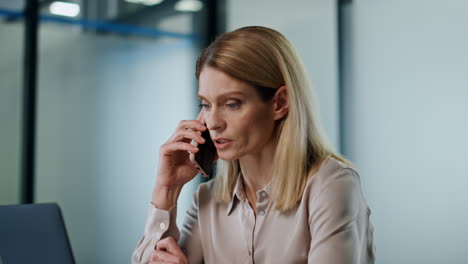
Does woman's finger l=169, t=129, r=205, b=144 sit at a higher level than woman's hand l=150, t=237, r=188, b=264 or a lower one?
higher

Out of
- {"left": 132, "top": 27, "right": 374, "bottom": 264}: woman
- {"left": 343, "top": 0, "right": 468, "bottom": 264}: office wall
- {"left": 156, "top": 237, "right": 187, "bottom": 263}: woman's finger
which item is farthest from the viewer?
{"left": 343, "top": 0, "right": 468, "bottom": 264}: office wall

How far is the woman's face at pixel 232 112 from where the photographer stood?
4.06 feet

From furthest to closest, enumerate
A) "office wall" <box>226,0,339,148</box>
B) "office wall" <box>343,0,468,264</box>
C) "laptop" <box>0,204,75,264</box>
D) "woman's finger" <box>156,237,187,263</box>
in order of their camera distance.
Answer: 1. "office wall" <box>226,0,339,148</box>
2. "office wall" <box>343,0,468,264</box>
3. "woman's finger" <box>156,237,187,263</box>
4. "laptop" <box>0,204,75,264</box>

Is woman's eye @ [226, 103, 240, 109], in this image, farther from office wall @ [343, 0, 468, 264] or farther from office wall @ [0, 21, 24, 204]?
office wall @ [0, 21, 24, 204]

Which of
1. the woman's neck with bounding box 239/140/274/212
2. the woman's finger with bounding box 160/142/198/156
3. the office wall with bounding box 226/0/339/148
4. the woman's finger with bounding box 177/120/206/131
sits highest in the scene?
the office wall with bounding box 226/0/339/148

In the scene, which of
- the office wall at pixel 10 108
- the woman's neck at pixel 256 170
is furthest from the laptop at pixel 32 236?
the office wall at pixel 10 108

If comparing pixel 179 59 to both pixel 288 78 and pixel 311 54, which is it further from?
pixel 288 78

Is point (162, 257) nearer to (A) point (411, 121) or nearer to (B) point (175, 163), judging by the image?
(B) point (175, 163)

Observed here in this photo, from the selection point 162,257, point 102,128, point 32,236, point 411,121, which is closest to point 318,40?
point 411,121

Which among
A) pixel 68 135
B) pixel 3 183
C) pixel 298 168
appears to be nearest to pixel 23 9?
pixel 68 135

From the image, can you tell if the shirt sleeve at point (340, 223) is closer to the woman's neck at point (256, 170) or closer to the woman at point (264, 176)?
the woman at point (264, 176)

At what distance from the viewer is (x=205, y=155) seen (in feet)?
4.66

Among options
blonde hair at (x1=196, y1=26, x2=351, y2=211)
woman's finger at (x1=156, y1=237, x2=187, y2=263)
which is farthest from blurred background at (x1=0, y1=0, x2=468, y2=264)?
woman's finger at (x1=156, y1=237, x2=187, y2=263)

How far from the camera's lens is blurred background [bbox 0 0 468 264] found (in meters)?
2.87
